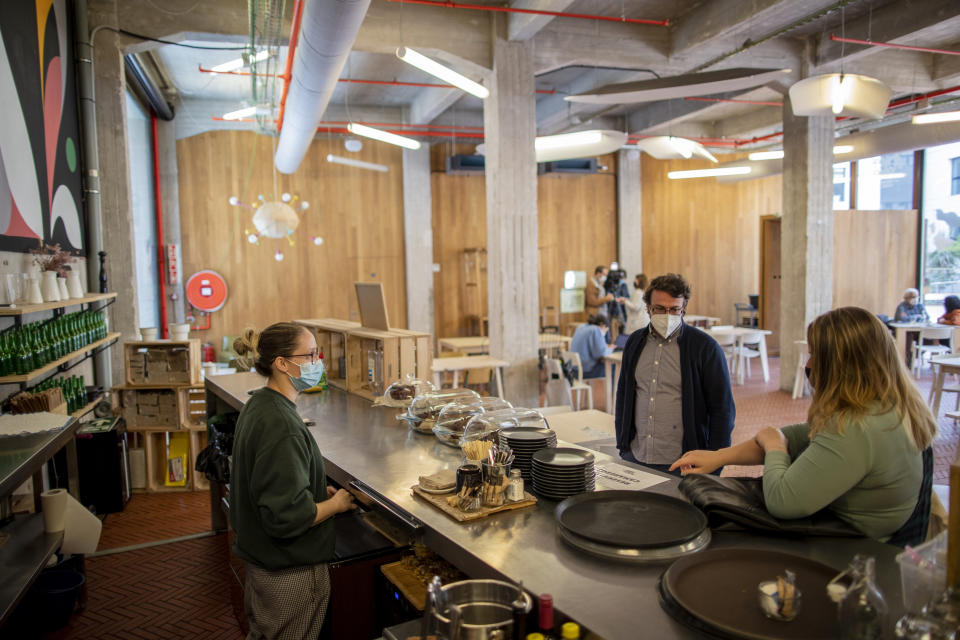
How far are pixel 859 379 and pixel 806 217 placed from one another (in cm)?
846

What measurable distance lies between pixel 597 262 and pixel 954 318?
652 cm

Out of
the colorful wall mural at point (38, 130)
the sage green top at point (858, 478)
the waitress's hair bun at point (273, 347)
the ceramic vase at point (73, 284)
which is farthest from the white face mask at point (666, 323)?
the ceramic vase at point (73, 284)

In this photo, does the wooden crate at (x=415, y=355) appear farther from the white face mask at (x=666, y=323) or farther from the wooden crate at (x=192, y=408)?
the wooden crate at (x=192, y=408)

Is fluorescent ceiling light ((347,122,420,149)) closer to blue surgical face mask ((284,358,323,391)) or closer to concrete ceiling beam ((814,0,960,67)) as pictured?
concrete ceiling beam ((814,0,960,67))

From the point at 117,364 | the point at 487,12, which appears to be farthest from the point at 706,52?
the point at 117,364

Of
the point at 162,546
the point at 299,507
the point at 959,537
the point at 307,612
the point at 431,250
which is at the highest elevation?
the point at 431,250

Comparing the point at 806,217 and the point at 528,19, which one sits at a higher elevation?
the point at 528,19

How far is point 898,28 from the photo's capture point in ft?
26.7

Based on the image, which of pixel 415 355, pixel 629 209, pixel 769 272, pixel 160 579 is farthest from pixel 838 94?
pixel 629 209

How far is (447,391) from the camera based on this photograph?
3.44m

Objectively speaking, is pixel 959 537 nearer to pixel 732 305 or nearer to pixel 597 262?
pixel 597 262

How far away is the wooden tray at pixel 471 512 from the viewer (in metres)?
2.04

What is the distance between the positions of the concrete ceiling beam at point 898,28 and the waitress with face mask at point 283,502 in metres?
8.49

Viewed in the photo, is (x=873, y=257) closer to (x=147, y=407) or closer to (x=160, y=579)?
(x=147, y=407)
